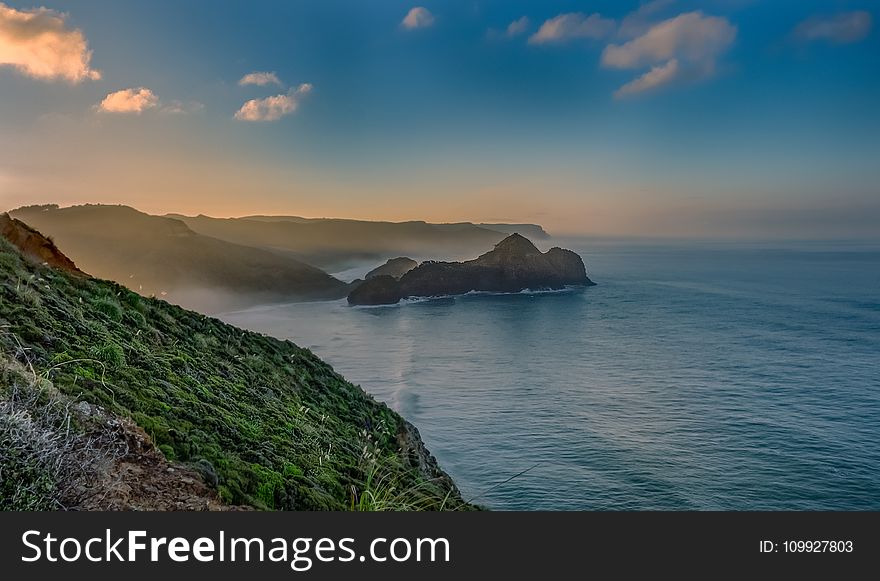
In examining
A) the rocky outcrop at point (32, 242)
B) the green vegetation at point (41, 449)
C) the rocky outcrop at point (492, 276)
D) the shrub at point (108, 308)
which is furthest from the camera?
the rocky outcrop at point (492, 276)

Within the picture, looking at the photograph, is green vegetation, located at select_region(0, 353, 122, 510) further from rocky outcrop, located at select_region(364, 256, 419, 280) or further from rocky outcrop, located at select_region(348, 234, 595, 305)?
rocky outcrop, located at select_region(364, 256, 419, 280)

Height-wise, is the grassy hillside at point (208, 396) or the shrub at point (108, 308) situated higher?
the shrub at point (108, 308)

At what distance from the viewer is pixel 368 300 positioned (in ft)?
371

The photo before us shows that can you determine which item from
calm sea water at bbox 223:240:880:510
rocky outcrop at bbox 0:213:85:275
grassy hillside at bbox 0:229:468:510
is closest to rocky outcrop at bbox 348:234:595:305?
calm sea water at bbox 223:240:880:510

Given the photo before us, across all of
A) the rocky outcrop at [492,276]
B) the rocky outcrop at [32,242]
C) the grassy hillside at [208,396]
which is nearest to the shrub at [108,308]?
the grassy hillside at [208,396]

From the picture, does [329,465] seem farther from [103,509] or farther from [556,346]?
[556,346]

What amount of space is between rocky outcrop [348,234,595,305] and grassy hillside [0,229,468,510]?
320 ft

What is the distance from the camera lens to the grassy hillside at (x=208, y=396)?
738 centimetres

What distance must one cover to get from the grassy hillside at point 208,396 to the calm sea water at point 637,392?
10571 mm

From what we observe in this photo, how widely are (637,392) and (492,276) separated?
266 ft

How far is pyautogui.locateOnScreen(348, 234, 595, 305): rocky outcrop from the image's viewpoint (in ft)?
381

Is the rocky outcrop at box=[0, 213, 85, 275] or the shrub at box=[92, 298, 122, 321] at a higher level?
the rocky outcrop at box=[0, 213, 85, 275]

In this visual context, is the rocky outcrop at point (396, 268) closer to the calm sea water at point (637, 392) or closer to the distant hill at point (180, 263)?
the distant hill at point (180, 263)

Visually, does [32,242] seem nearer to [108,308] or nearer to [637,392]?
[108,308]
